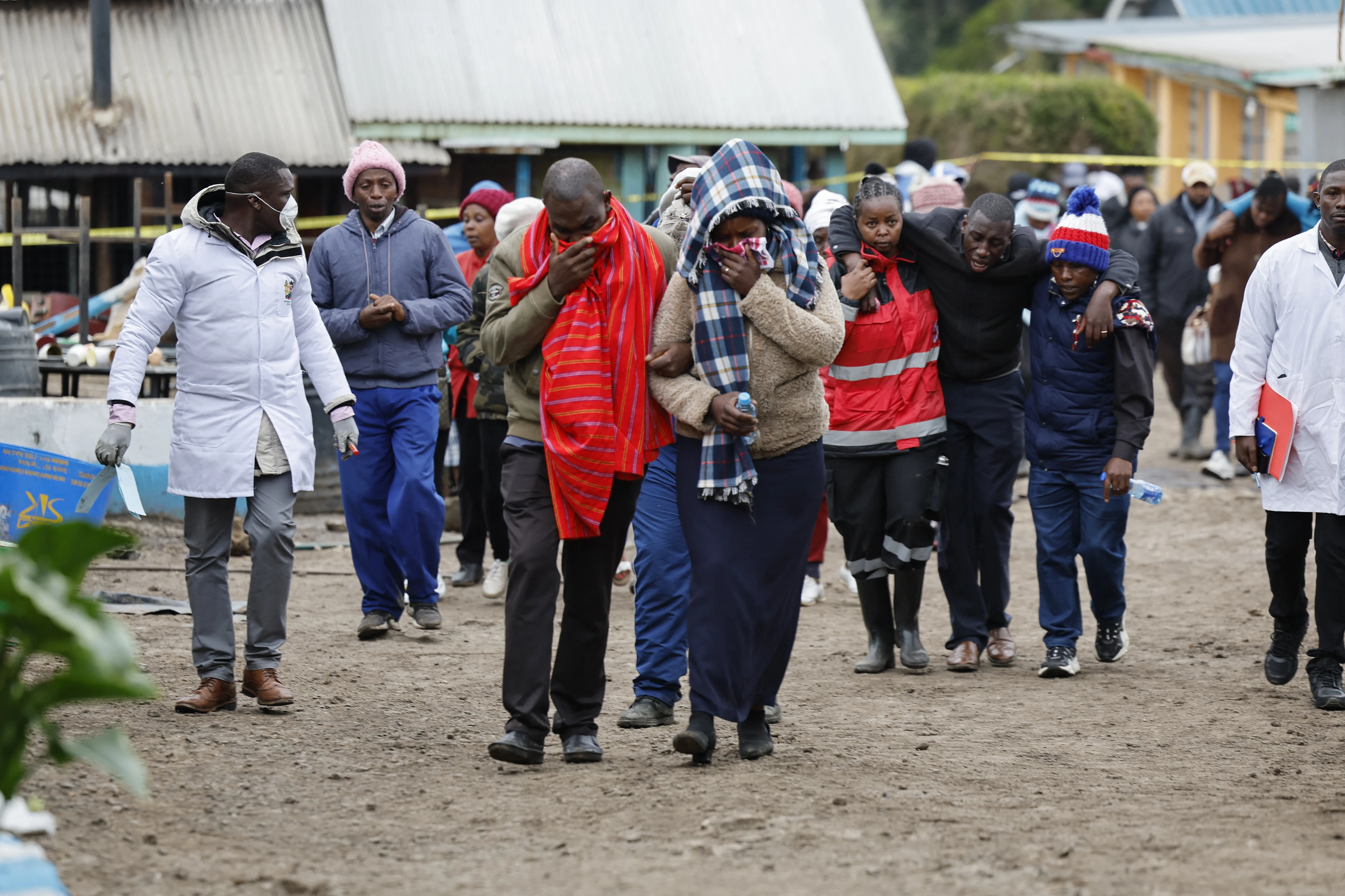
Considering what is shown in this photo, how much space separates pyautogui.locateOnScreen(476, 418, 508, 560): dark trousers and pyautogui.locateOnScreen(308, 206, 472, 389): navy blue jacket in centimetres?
61

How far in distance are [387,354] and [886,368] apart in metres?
2.40

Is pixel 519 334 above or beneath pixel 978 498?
above

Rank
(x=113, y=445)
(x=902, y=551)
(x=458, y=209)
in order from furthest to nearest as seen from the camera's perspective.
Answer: (x=458, y=209), (x=902, y=551), (x=113, y=445)

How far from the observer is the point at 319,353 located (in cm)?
666

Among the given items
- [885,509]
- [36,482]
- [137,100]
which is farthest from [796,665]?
[137,100]

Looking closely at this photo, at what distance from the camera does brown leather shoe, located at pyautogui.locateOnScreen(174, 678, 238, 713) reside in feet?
20.4

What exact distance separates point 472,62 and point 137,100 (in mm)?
3285

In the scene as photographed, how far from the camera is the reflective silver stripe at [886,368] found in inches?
280

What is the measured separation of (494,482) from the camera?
29.2 ft

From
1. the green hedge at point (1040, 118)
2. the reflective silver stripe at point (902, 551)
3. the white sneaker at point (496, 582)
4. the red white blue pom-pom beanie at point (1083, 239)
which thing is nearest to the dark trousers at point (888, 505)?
the reflective silver stripe at point (902, 551)

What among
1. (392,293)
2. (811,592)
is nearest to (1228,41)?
(811,592)

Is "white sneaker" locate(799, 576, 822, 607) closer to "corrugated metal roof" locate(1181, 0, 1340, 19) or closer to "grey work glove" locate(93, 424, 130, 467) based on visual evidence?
"grey work glove" locate(93, 424, 130, 467)

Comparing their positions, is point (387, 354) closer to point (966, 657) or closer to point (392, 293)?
point (392, 293)

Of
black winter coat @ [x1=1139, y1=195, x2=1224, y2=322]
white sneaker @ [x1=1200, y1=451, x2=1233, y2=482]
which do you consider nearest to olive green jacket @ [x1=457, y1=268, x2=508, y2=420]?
white sneaker @ [x1=1200, y1=451, x2=1233, y2=482]
